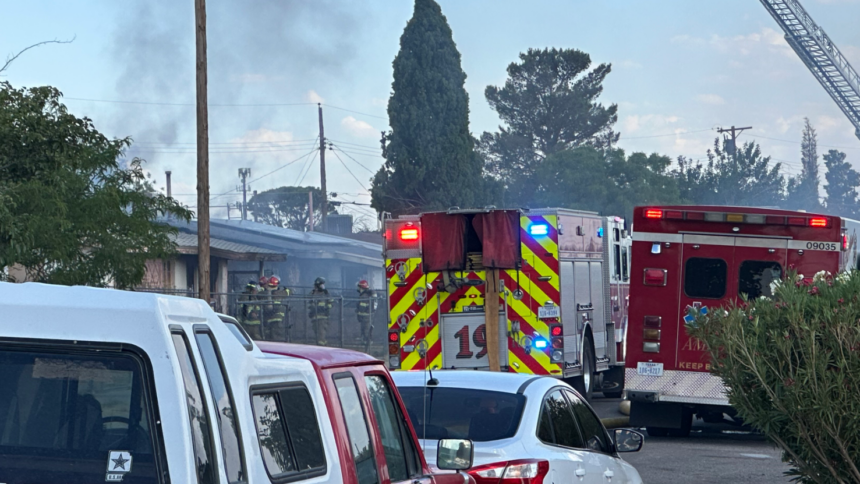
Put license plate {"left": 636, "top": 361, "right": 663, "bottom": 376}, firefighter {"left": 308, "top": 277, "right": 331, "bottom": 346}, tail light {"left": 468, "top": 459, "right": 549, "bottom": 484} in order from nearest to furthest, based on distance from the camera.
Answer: tail light {"left": 468, "top": 459, "right": 549, "bottom": 484} → license plate {"left": 636, "top": 361, "right": 663, "bottom": 376} → firefighter {"left": 308, "top": 277, "right": 331, "bottom": 346}

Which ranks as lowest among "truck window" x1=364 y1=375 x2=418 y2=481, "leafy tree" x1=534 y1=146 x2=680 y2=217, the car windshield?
the car windshield

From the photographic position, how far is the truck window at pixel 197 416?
9.09 ft

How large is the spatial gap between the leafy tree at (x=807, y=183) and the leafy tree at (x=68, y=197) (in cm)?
8756

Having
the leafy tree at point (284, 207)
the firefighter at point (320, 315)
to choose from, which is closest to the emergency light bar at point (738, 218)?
the firefighter at point (320, 315)

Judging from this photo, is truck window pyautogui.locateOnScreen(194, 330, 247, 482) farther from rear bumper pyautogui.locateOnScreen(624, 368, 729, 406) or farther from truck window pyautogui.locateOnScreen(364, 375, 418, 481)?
rear bumper pyautogui.locateOnScreen(624, 368, 729, 406)

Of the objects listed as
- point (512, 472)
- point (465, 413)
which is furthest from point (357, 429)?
point (465, 413)

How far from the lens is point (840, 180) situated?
144 metres

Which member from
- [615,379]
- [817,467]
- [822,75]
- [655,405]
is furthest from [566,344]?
[822,75]

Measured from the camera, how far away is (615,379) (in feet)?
69.5

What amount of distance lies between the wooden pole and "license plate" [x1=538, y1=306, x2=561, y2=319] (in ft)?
2.14

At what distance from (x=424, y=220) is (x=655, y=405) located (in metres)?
4.22

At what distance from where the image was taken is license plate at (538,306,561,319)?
16656 millimetres

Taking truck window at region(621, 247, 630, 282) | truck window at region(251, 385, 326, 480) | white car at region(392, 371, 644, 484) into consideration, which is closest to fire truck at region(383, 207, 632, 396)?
truck window at region(621, 247, 630, 282)

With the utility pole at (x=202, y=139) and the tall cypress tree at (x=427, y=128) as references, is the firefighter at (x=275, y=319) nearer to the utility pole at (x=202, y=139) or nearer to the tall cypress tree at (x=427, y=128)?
the utility pole at (x=202, y=139)
